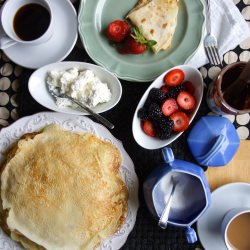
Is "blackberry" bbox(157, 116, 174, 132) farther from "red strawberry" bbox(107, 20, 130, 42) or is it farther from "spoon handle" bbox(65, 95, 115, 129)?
"red strawberry" bbox(107, 20, 130, 42)

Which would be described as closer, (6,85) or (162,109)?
(162,109)

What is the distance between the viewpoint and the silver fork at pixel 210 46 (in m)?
1.44

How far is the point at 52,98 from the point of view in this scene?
4.66 ft

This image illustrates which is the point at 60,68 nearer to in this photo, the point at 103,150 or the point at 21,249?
the point at 103,150

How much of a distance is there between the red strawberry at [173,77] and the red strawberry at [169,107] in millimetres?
58

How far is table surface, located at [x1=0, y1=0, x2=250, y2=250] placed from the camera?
1.45m

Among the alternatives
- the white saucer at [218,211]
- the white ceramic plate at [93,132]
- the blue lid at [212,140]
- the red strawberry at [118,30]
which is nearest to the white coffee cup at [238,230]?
the white saucer at [218,211]

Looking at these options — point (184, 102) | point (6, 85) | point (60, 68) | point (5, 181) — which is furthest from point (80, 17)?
point (5, 181)

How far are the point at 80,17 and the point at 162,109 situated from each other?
1.41 ft

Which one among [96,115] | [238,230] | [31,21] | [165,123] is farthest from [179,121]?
[31,21]

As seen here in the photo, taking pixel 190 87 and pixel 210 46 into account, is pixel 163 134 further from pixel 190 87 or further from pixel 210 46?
pixel 210 46

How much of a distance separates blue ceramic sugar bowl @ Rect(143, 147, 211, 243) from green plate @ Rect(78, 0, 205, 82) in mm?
326

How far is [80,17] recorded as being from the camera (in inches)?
56.3

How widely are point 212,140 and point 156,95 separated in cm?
26
